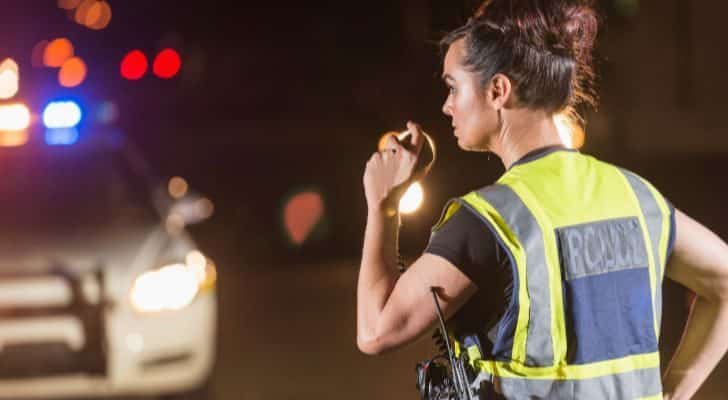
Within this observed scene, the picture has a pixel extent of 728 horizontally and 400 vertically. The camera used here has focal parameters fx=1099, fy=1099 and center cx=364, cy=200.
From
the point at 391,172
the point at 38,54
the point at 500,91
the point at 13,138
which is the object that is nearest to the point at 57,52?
the point at 38,54

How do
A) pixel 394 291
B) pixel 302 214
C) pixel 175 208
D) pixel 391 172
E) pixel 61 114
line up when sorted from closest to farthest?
pixel 394 291 < pixel 391 172 < pixel 61 114 < pixel 175 208 < pixel 302 214

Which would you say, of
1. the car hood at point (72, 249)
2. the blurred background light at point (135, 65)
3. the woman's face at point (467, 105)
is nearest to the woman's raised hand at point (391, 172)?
the woman's face at point (467, 105)

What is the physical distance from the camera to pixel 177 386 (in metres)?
5.77

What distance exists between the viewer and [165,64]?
6.24 meters

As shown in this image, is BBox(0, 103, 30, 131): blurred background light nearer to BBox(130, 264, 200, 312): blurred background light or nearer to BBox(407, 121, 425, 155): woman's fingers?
BBox(130, 264, 200, 312): blurred background light

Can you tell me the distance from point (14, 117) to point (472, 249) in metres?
4.15

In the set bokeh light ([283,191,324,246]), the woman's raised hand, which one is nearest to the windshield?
the woman's raised hand

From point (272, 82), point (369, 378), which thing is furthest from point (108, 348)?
point (272, 82)

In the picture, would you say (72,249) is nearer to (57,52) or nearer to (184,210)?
(184,210)

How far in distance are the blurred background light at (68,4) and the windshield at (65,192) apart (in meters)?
1.69

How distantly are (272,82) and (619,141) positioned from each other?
A: 27.5 ft

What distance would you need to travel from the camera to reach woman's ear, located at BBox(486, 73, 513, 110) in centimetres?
233

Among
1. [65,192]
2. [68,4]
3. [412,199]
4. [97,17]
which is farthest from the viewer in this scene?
[97,17]

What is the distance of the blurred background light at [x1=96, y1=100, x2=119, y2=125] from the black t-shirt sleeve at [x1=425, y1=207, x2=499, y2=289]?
4.13m
